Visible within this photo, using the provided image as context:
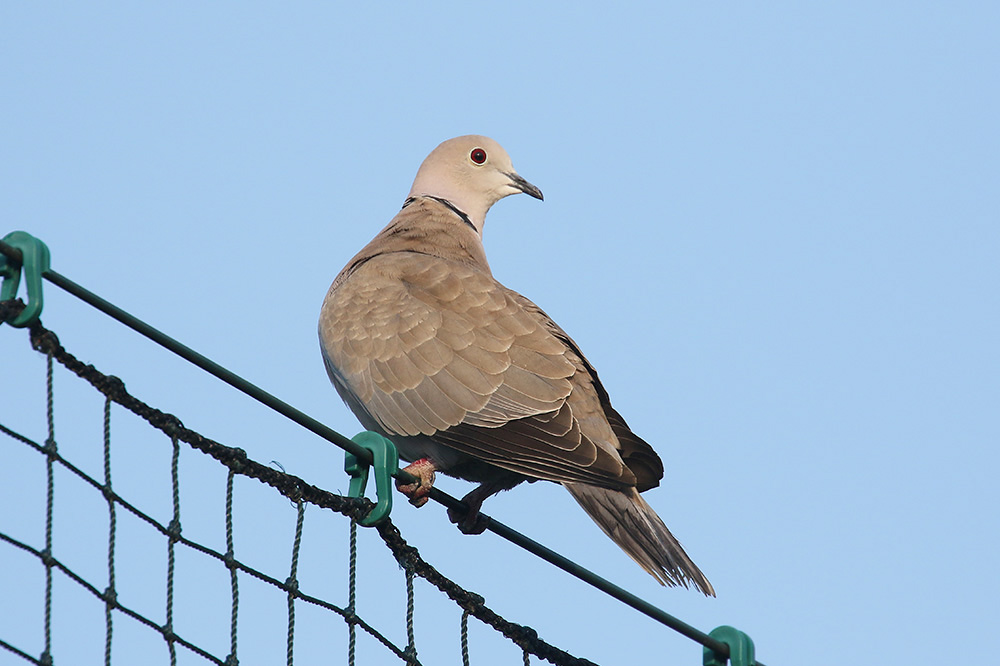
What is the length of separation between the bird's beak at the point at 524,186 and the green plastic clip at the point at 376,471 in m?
3.76

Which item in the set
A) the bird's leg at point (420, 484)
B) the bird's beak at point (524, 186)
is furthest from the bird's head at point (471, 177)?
the bird's leg at point (420, 484)

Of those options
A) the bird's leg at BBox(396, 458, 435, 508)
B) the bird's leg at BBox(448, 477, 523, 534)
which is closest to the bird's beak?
the bird's leg at BBox(448, 477, 523, 534)

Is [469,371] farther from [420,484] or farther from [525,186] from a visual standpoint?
[525,186]

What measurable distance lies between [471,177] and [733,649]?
383 cm

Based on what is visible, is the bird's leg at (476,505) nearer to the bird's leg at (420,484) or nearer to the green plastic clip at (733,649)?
the bird's leg at (420,484)

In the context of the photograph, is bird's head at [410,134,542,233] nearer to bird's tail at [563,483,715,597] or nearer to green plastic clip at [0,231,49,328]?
bird's tail at [563,483,715,597]

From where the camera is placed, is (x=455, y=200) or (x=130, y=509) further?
(x=455, y=200)

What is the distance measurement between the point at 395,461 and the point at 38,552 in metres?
0.98

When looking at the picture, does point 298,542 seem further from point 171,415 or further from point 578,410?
point 578,410

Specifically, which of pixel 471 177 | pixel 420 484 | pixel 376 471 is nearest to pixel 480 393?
pixel 420 484

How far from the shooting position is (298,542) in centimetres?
326

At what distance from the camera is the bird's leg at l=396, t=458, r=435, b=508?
4.50 meters

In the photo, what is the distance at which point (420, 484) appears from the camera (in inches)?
174

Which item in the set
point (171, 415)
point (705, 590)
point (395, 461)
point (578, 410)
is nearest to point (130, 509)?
point (171, 415)
